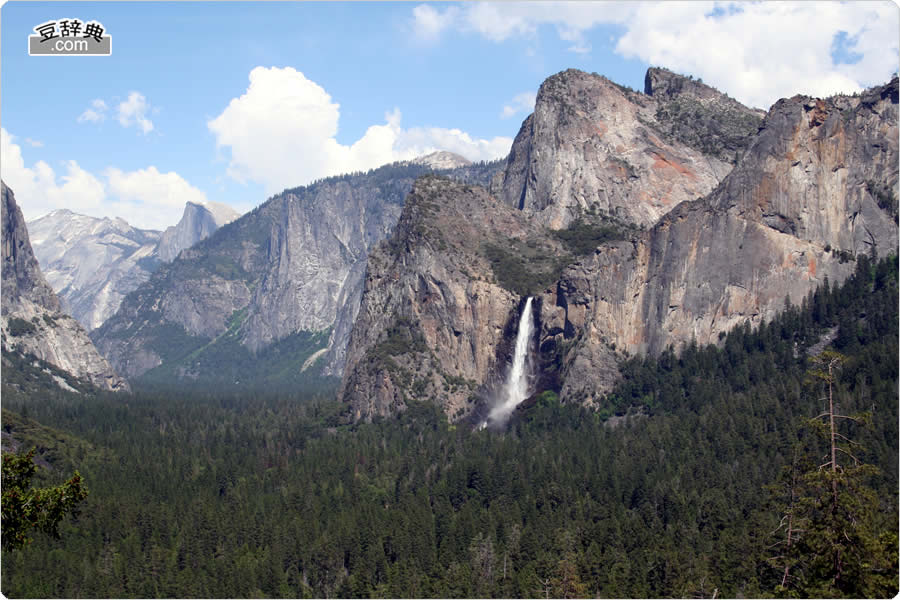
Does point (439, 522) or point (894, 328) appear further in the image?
point (894, 328)

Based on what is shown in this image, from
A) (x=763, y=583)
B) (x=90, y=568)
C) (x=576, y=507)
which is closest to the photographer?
(x=763, y=583)

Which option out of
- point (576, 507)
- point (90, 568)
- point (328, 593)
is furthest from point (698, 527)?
point (90, 568)

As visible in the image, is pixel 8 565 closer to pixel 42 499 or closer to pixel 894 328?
pixel 42 499

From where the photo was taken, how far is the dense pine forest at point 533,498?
118 metres

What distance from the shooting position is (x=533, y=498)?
151m

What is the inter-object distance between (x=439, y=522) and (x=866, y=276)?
96.9m

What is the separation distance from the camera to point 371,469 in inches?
7146

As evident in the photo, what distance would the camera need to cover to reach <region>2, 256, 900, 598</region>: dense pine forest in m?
118
